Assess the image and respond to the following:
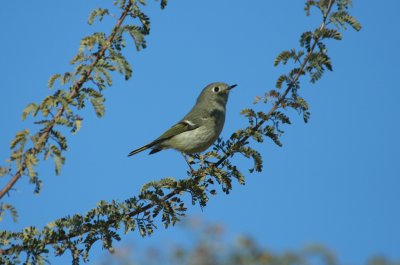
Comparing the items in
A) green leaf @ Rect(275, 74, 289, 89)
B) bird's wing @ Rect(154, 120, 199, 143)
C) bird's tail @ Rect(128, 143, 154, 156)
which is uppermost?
bird's wing @ Rect(154, 120, 199, 143)

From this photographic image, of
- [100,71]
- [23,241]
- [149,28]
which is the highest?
[149,28]

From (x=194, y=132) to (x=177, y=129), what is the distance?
0.45 m

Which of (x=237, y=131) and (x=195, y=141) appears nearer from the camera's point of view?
(x=237, y=131)

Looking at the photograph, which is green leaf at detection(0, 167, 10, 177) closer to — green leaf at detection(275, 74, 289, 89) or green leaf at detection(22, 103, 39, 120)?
green leaf at detection(22, 103, 39, 120)

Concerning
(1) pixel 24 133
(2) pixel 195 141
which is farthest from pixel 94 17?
(2) pixel 195 141

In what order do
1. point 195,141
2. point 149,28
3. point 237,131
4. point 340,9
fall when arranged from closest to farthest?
point 149,28
point 340,9
point 237,131
point 195,141

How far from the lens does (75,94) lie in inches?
154

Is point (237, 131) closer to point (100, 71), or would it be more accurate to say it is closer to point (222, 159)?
point (222, 159)

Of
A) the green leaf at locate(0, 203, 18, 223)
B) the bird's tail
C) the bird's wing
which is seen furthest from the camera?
the bird's wing

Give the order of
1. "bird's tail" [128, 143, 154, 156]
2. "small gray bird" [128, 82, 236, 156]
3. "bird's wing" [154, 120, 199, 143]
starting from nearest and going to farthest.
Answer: "bird's tail" [128, 143, 154, 156] < "small gray bird" [128, 82, 236, 156] < "bird's wing" [154, 120, 199, 143]

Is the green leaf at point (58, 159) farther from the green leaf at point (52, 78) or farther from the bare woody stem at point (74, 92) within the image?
the green leaf at point (52, 78)

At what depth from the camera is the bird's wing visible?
9477 millimetres

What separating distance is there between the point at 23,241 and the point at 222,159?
2.32 m

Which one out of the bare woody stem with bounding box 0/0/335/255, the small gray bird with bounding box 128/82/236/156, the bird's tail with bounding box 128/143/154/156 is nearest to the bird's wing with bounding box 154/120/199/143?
the small gray bird with bounding box 128/82/236/156
